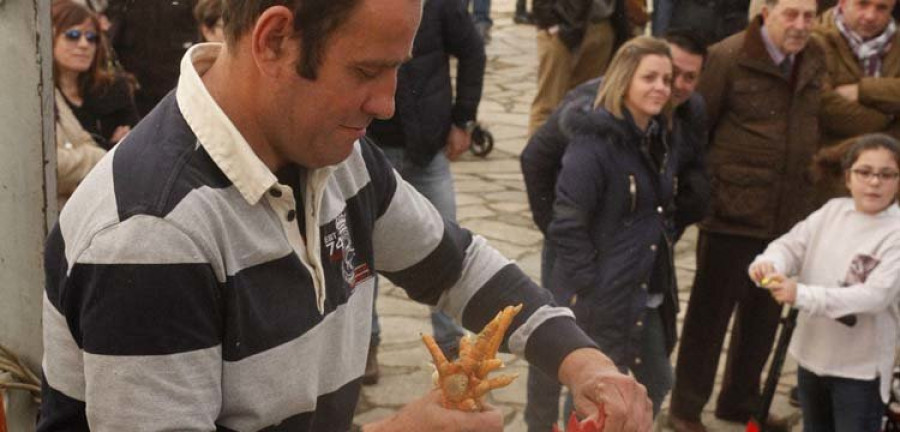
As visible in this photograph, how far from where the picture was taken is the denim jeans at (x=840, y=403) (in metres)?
5.62

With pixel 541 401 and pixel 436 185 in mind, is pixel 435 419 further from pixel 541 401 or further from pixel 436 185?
pixel 436 185

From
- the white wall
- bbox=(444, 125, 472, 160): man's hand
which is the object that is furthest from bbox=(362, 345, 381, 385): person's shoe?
the white wall

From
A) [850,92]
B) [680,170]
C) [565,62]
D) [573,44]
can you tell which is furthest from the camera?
[565,62]

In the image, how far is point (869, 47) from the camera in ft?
22.4

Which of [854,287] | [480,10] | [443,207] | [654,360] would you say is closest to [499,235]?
[443,207]

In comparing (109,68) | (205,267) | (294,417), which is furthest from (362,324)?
(109,68)

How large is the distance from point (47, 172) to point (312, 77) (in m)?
1.05

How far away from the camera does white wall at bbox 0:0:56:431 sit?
2838mm

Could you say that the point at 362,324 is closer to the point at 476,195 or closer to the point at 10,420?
the point at 10,420

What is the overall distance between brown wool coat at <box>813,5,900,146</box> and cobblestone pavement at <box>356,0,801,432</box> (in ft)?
4.59

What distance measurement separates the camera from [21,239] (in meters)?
2.96

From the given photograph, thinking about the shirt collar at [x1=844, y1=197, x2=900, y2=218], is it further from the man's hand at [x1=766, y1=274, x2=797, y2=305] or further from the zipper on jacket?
the zipper on jacket

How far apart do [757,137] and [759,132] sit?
3 centimetres

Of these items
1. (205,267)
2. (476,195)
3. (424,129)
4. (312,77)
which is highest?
(312,77)
